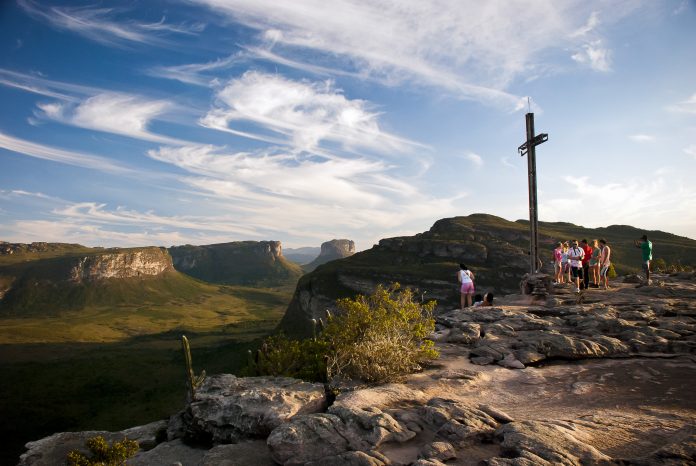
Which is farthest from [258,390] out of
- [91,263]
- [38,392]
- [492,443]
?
[91,263]

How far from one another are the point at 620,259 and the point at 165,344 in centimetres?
12339

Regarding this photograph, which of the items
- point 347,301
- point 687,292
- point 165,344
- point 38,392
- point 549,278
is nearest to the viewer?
point 347,301

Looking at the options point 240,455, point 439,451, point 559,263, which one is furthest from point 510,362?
point 559,263

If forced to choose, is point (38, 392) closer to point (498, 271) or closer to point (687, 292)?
point (687, 292)

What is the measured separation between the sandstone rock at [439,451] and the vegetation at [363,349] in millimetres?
3209

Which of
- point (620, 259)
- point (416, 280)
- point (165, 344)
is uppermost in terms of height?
point (620, 259)

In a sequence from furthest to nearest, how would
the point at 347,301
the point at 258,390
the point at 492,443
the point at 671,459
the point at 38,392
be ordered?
the point at 38,392 → the point at 347,301 → the point at 258,390 → the point at 492,443 → the point at 671,459

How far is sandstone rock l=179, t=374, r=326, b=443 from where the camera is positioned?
24.9 ft

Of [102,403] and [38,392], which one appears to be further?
[38,392]

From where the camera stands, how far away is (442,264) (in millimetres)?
101375

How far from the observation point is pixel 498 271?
94.9 m

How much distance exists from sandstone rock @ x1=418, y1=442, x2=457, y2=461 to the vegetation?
321 cm

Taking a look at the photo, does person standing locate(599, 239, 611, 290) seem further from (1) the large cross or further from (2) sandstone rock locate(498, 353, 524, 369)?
(2) sandstone rock locate(498, 353, 524, 369)


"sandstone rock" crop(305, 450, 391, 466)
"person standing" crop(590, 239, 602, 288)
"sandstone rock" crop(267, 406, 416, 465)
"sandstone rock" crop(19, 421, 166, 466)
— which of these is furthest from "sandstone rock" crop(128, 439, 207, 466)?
"person standing" crop(590, 239, 602, 288)
